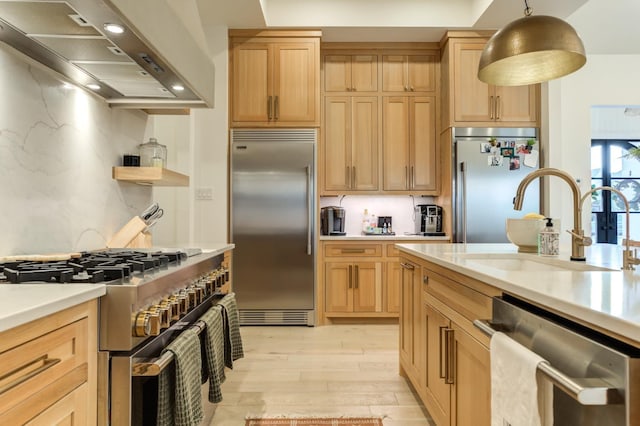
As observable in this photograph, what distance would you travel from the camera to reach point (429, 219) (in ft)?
13.6

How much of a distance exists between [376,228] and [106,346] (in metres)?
3.40

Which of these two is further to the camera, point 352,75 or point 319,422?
point 352,75

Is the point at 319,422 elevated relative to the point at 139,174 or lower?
lower

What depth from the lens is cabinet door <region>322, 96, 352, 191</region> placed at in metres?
4.13

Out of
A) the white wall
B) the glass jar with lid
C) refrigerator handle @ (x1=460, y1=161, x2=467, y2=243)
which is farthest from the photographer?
the white wall

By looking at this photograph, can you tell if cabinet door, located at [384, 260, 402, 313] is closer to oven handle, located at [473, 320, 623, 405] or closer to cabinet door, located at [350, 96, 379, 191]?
cabinet door, located at [350, 96, 379, 191]

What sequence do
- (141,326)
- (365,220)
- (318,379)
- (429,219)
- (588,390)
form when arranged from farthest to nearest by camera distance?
1. (365,220)
2. (429,219)
3. (318,379)
4. (141,326)
5. (588,390)

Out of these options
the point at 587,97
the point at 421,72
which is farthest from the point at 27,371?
the point at 587,97

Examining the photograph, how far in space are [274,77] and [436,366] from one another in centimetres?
312

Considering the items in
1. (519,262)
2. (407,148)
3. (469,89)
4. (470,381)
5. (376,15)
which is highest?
(376,15)

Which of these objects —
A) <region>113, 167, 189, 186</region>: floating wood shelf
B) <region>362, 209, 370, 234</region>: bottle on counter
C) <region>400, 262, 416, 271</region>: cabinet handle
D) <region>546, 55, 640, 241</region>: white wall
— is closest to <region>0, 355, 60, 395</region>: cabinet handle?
<region>113, 167, 189, 186</region>: floating wood shelf

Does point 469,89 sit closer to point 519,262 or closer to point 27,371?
point 519,262

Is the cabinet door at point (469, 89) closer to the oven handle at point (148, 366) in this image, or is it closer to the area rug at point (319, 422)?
the area rug at point (319, 422)

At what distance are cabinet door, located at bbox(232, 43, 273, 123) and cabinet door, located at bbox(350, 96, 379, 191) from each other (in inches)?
36.3
